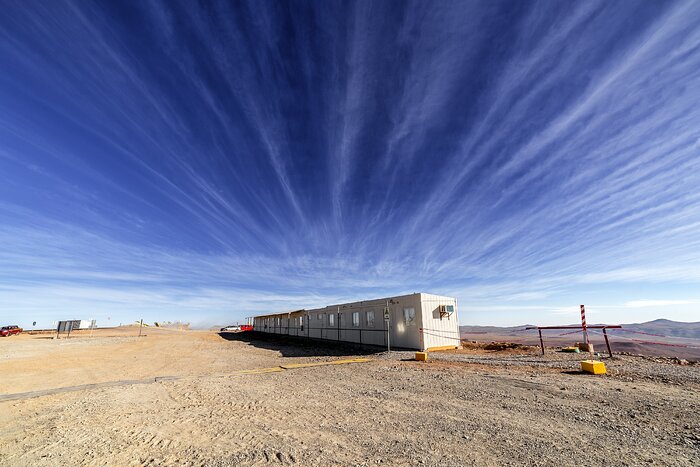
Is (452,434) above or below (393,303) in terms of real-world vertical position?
below

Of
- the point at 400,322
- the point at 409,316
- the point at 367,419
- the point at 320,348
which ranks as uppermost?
the point at 409,316

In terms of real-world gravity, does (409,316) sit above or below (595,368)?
above

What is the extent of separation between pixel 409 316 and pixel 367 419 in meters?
15.9

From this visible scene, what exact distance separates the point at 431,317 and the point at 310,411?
616 inches

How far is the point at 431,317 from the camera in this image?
70.8ft

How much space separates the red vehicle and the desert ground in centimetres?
5349

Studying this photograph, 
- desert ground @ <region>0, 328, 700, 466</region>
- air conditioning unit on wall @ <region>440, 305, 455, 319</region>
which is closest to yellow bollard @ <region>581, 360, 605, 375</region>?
desert ground @ <region>0, 328, 700, 466</region>

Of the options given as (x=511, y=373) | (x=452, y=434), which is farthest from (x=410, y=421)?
(x=511, y=373)

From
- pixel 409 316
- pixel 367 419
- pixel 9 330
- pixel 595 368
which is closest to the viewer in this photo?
pixel 367 419

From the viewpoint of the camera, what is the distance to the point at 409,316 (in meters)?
22.0

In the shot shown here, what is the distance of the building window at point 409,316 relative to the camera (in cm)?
2164

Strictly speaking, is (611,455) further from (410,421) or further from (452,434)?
(410,421)

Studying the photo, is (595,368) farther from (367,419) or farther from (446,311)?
(446,311)

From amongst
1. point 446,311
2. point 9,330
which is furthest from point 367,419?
point 9,330
